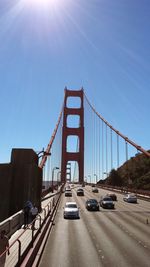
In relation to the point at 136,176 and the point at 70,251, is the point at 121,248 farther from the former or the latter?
the point at 136,176

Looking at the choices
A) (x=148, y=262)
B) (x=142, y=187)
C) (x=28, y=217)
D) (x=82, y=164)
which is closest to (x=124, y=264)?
(x=148, y=262)

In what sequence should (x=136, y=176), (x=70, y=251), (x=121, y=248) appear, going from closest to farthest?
(x=70, y=251) < (x=121, y=248) < (x=136, y=176)

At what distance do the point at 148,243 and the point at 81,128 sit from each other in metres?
109

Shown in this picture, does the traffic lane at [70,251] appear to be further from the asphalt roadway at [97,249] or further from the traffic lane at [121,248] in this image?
the traffic lane at [121,248]

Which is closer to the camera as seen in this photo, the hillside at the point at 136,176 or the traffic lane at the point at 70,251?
the traffic lane at the point at 70,251

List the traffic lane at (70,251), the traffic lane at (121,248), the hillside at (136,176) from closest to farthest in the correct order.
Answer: the traffic lane at (70,251) → the traffic lane at (121,248) → the hillside at (136,176)

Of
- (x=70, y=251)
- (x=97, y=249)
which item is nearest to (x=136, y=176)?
(x=97, y=249)

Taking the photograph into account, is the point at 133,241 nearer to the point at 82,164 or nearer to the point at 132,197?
the point at 132,197

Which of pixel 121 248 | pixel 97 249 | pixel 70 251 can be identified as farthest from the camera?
pixel 121 248

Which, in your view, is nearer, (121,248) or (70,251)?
(70,251)

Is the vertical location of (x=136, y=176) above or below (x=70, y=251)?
above

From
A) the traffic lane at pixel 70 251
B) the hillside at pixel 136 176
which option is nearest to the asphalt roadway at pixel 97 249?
the traffic lane at pixel 70 251

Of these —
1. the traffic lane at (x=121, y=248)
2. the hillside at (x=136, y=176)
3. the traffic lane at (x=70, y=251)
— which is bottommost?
the traffic lane at (x=70, y=251)

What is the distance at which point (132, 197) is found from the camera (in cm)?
4997
